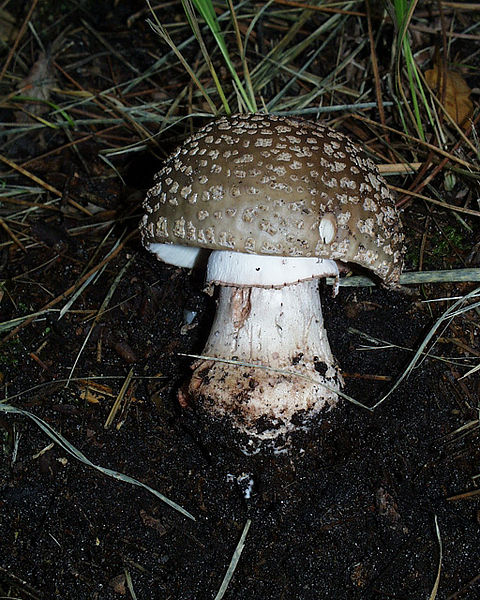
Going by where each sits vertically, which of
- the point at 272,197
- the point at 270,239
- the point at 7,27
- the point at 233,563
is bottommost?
the point at 233,563

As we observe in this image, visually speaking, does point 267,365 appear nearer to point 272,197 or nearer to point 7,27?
point 272,197

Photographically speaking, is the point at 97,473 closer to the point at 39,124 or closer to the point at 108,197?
the point at 108,197

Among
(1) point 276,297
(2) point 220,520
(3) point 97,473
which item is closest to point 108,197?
(1) point 276,297

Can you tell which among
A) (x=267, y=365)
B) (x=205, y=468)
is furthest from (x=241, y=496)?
(x=267, y=365)

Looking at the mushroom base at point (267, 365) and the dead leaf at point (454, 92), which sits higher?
the dead leaf at point (454, 92)

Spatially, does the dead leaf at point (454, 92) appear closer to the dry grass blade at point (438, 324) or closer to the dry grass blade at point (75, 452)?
the dry grass blade at point (438, 324)

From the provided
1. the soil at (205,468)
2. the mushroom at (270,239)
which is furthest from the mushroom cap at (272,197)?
the soil at (205,468)
